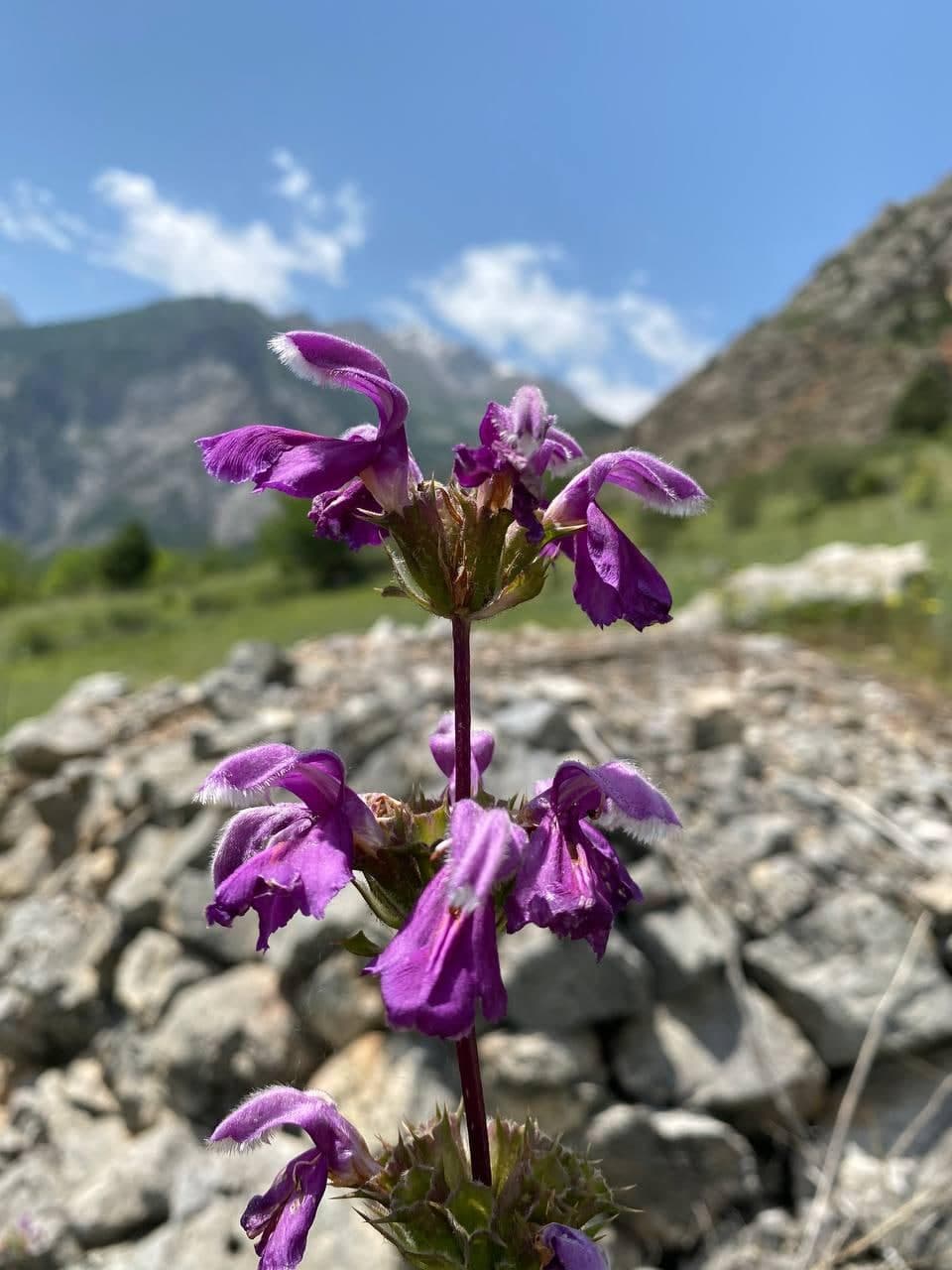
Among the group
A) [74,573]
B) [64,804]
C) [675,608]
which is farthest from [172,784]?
[74,573]

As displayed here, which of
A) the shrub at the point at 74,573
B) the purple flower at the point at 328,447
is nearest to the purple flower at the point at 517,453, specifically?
the purple flower at the point at 328,447

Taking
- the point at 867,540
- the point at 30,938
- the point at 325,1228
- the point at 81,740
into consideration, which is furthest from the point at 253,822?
the point at 867,540

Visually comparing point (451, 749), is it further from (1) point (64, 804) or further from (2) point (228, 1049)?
(1) point (64, 804)

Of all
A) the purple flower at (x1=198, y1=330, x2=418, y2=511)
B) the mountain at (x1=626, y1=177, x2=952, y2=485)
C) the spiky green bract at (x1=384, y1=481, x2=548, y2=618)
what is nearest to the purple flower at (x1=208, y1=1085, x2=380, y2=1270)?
the spiky green bract at (x1=384, y1=481, x2=548, y2=618)

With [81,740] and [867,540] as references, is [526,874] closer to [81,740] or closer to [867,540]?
[81,740]

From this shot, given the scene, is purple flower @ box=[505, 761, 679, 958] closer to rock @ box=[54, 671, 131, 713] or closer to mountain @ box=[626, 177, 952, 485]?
rock @ box=[54, 671, 131, 713]

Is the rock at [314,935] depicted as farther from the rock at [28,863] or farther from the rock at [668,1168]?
the rock at [28,863]
